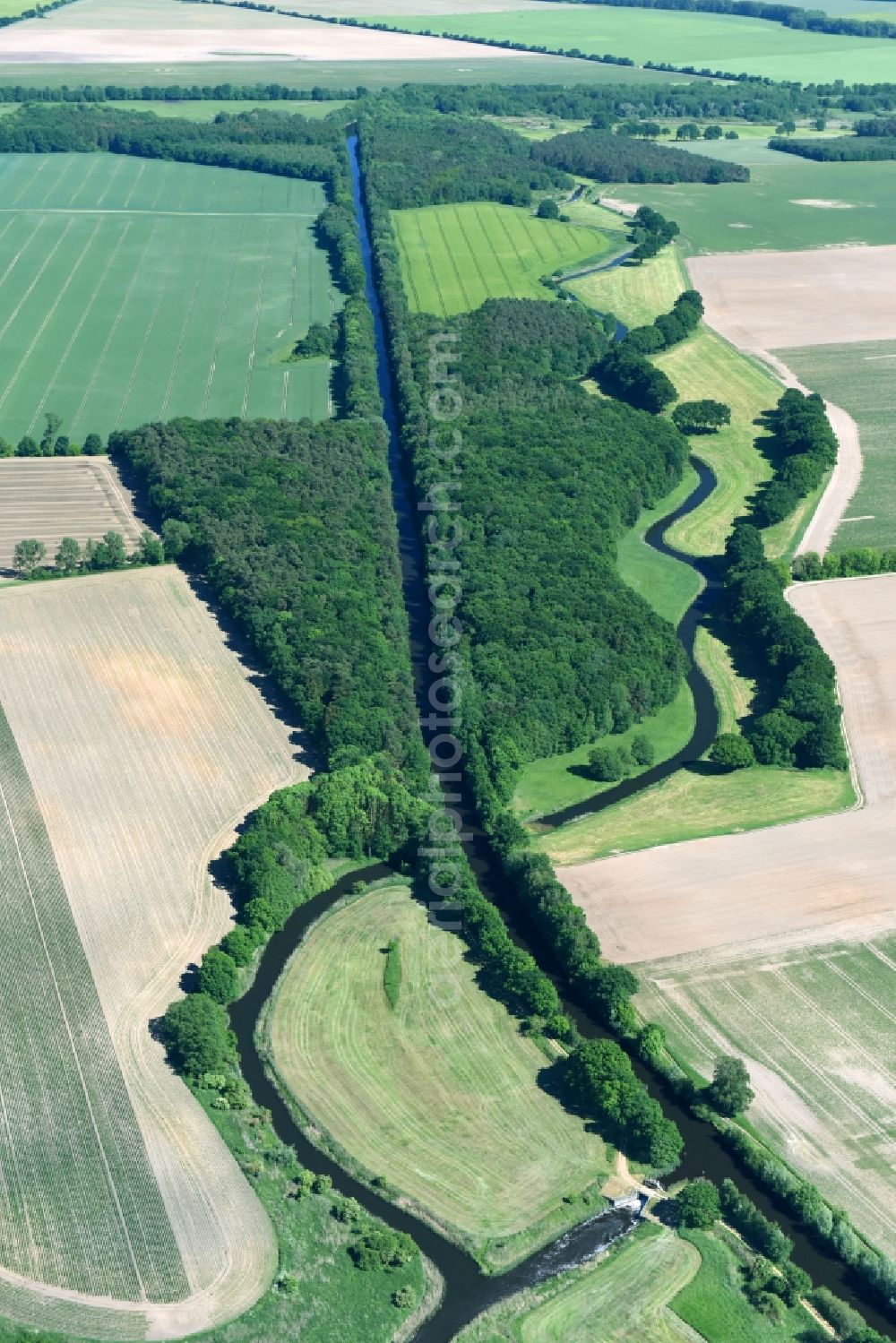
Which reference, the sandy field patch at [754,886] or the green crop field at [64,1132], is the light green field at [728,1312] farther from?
the green crop field at [64,1132]

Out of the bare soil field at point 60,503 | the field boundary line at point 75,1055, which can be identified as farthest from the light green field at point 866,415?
the field boundary line at point 75,1055

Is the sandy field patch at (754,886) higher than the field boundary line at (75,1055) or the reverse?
higher

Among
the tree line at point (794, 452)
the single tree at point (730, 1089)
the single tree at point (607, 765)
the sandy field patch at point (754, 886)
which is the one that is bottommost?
the single tree at point (730, 1089)

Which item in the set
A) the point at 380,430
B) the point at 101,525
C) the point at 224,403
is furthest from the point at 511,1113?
the point at 224,403

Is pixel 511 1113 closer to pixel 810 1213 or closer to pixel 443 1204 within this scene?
pixel 443 1204

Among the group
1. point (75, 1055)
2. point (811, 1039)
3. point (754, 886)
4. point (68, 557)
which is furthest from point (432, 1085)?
point (68, 557)

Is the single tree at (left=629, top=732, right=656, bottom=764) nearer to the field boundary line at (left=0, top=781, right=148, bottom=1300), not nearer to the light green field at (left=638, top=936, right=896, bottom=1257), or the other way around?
the light green field at (left=638, top=936, right=896, bottom=1257)
